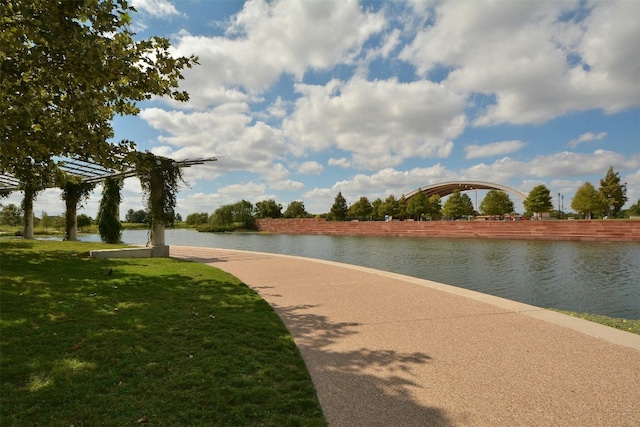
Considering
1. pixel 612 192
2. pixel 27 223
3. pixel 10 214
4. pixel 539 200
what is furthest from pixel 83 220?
pixel 612 192

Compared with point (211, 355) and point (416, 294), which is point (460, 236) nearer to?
point (416, 294)

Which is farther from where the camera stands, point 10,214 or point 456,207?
point 456,207


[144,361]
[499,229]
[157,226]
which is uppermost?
[157,226]

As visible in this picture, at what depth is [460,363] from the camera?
3.88m

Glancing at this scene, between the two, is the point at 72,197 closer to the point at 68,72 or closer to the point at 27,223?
the point at 27,223

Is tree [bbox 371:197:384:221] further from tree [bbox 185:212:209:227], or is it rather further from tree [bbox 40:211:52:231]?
tree [bbox 40:211:52:231]

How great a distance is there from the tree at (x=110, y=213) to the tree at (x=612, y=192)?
55083mm

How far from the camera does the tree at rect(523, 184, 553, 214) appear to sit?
159 feet

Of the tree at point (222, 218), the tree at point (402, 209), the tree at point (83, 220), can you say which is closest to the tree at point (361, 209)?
the tree at point (402, 209)

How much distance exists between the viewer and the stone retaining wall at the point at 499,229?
3123 cm

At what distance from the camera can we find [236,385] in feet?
10.5

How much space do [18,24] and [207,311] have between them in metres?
5.00

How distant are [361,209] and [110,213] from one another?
55285 mm

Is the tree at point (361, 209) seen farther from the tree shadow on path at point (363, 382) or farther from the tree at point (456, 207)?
the tree shadow on path at point (363, 382)
